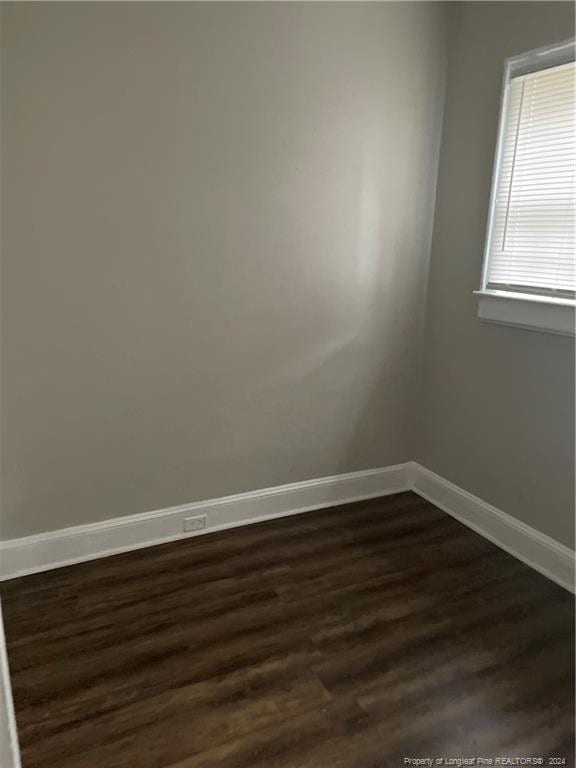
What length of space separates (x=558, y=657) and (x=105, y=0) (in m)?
2.71

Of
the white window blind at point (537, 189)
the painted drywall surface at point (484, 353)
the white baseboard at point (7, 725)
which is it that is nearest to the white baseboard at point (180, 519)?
the painted drywall surface at point (484, 353)

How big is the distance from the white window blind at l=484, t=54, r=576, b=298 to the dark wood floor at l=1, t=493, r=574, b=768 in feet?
3.97

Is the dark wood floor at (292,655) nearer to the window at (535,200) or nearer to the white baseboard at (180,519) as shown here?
the white baseboard at (180,519)

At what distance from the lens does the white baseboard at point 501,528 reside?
237 centimetres

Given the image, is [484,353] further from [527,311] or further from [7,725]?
[7,725]

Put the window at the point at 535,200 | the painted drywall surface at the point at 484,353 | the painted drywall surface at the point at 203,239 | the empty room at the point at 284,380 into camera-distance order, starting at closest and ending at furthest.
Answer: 1. the empty room at the point at 284,380
2. the painted drywall surface at the point at 203,239
3. the window at the point at 535,200
4. the painted drywall surface at the point at 484,353

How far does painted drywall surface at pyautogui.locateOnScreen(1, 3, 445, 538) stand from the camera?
208 centimetres

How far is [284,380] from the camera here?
8.87ft

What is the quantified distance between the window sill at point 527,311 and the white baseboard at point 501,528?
0.85 meters

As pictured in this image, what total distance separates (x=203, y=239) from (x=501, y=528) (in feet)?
5.93

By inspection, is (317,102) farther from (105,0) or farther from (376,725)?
(376,725)

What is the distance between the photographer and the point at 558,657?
1.97m

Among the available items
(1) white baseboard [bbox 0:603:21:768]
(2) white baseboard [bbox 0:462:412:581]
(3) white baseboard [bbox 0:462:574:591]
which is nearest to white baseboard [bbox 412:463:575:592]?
(3) white baseboard [bbox 0:462:574:591]

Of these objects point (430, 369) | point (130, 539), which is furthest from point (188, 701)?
point (430, 369)
